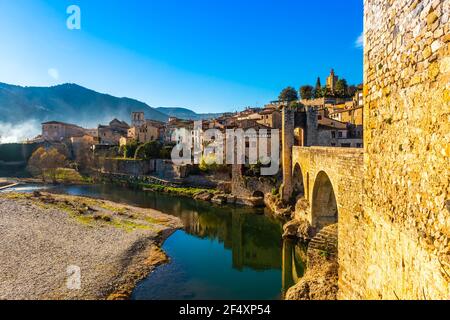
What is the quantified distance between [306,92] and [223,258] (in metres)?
57.0

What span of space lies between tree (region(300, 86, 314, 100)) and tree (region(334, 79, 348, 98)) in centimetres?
544

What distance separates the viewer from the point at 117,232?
69.4 feet

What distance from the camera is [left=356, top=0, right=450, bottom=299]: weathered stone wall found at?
2824mm

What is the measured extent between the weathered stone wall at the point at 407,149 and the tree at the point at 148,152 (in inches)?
1848

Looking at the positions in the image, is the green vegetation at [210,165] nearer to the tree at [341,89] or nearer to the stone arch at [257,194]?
the stone arch at [257,194]

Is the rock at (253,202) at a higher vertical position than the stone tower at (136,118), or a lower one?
lower

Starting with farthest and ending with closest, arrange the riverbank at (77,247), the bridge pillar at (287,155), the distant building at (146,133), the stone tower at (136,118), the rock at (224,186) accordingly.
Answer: the stone tower at (136,118)
the distant building at (146,133)
the rock at (224,186)
the bridge pillar at (287,155)
the riverbank at (77,247)

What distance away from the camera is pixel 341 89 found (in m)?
63.5

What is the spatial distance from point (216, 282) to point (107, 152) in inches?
1840

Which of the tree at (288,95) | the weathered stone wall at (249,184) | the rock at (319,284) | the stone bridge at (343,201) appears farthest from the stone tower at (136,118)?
the rock at (319,284)

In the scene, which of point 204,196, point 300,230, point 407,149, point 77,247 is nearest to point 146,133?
point 204,196

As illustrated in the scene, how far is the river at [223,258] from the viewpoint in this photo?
555 inches

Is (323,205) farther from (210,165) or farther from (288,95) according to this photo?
(288,95)
